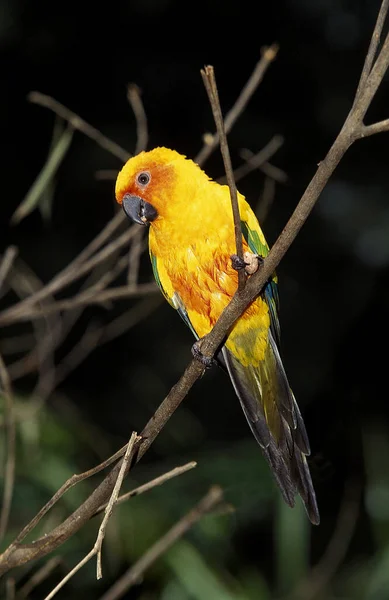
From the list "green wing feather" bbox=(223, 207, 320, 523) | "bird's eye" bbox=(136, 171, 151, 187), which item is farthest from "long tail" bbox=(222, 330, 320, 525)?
"bird's eye" bbox=(136, 171, 151, 187)

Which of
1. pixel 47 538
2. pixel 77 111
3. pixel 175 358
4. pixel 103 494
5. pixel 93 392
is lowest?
pixel 93 392

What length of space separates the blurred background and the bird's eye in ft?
5.22

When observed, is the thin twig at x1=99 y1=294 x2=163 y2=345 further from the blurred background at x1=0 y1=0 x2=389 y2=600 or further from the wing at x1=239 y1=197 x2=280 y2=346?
the wing at x1=239 y1=197 x2=280 y2=346

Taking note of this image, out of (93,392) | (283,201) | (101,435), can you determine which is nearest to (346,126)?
(101,435)

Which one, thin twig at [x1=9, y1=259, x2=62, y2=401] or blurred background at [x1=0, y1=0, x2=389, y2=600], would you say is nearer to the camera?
thin twig at [x1=9, y1=259, x2=62, y2=401]

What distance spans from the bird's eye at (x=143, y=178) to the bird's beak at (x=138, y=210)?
54 millimetres

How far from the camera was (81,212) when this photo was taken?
4.79 m

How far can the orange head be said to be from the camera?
268cm

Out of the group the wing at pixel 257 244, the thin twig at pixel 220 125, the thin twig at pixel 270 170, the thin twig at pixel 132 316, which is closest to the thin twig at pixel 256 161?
the thin twig at pixel 270 170

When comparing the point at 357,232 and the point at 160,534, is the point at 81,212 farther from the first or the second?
the point at 160,534

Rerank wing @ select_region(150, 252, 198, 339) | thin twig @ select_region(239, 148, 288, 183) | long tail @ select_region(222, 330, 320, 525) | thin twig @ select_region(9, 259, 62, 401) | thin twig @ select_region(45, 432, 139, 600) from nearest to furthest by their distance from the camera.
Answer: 1. thin twig @ select_region(45, 432, 139, 600)
2. long tail @ select_region(222, 330, 320, 525)
3. wing @ select_region(150, 252, 198, 339)
4. thin twig @ select_region(239, 148, 288, 183)
5. thin twig @ select_region(9, 259, 62, 401)

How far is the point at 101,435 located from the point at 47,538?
2.71 metres

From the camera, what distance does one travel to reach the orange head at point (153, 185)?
8.79 ft

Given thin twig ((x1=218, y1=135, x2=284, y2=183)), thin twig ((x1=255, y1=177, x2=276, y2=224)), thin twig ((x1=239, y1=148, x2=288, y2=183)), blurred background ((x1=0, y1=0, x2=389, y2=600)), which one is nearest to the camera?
thin twig ((x1=218, y1=135, x2=284, y2=183))
